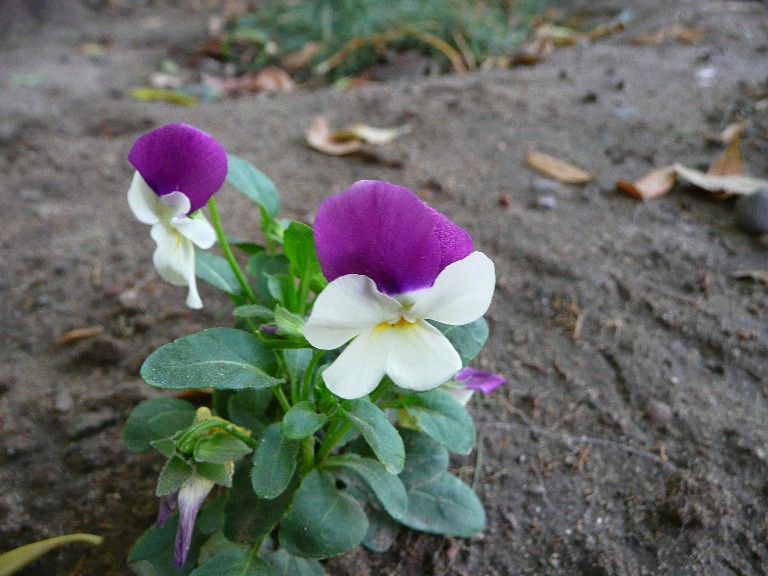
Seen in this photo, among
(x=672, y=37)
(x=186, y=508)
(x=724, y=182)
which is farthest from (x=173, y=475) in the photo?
(x=672, y=37)

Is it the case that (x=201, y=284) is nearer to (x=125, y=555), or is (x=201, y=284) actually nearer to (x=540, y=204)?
(x=125, y=555)

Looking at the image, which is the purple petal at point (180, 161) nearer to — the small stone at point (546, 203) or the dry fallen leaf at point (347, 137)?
the small stone at point (546, 203)

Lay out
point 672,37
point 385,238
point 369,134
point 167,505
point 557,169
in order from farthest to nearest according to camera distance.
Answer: point 672,37
point 369,134
point 557,169
point 167,505
point 385,238

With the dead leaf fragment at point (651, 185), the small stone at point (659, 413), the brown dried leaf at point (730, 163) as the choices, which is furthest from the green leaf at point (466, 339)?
the brown dried leaf at point (730, 163)

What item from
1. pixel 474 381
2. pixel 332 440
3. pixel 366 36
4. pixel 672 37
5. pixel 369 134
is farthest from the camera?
pixel 366 36

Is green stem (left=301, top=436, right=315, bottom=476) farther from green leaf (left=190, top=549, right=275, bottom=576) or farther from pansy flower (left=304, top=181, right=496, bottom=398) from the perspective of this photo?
pansy flower (left=304, top=181, right=496, bottom=398)

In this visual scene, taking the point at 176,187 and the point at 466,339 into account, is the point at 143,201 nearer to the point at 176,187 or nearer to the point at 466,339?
the point at 176,187

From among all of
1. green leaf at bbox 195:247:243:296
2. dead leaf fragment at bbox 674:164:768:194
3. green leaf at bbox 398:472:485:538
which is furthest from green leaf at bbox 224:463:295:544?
dead leaf fragment at bbox 674:164:768:194
